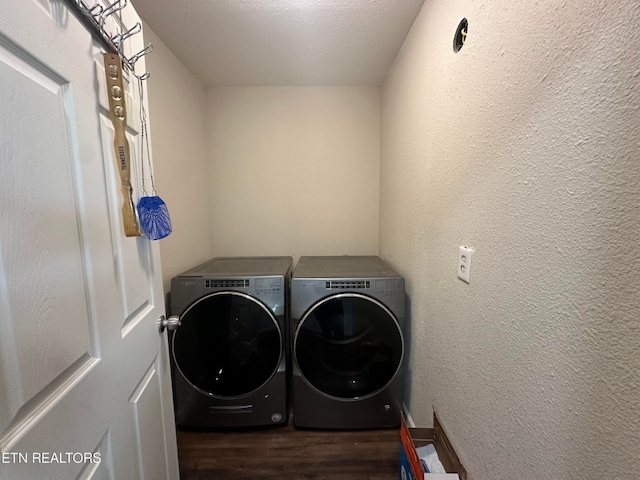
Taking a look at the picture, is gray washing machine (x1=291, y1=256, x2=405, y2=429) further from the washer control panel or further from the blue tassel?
the blue tassel

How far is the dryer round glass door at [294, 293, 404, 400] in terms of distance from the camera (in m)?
1.37

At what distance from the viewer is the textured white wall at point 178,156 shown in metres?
1.44

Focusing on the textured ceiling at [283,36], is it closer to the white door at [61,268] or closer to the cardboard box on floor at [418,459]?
the white door at [61,268]

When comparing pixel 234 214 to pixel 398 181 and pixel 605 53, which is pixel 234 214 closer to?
pixel 398 181

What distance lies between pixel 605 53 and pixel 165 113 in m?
1.84

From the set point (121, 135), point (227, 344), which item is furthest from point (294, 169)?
point (121, 135)

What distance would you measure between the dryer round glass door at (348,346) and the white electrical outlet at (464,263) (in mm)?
542

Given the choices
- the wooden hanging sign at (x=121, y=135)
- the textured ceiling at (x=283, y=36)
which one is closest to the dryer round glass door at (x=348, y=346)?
the wooden hanging sign at (x=121, y=135)

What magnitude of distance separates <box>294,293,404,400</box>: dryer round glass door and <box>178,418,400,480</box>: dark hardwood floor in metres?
0.26

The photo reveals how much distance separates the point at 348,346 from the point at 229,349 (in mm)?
665

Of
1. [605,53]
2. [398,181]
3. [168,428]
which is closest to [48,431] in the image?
[168,428]

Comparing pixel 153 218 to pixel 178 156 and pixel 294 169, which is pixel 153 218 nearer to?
pixel 178 156

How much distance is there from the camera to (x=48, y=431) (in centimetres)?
44

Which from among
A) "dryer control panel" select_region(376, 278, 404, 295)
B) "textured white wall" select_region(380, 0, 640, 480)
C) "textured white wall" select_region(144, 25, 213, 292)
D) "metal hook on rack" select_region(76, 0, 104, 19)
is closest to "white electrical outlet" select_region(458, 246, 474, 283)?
"textured white wall" select_region(380, 0, 640, 480)
